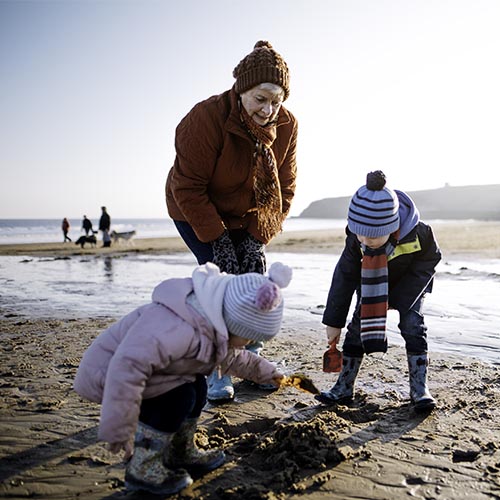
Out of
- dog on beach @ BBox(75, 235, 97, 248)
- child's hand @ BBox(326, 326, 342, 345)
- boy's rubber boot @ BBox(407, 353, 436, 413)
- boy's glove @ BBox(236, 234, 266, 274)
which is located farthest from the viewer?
dog on beach @ BBox(75, 235, 97, 248)

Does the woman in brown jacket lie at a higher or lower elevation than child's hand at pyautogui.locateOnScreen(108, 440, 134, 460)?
higher

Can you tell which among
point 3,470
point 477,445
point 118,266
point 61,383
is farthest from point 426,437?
point 118,266

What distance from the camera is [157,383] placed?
2.02 meters

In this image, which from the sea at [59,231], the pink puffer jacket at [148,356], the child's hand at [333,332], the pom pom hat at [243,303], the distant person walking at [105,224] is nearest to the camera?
the pink puffer jacket at [148,356]

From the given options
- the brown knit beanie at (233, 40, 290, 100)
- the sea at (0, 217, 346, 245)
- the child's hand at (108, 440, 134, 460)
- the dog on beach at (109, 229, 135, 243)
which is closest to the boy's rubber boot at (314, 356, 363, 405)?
the child's hand at (108, 440, 134, 460)

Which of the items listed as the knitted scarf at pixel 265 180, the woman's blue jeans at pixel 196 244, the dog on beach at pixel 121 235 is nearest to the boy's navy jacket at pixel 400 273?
the knitted scarf at pixel 265 180

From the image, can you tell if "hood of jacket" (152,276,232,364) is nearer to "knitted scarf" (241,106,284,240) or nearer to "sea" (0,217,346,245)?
"knitted scarf" (241,106,284,240)

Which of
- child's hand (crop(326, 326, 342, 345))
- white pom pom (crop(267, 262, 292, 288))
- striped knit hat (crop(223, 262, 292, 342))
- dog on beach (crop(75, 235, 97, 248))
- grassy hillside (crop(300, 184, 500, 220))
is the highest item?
grassy hillside (crop(300, 184, 500, 220))

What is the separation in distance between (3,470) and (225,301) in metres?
1.27

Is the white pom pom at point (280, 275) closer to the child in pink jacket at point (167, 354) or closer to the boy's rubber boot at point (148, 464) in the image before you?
the child in pink jacket at point (167, 354)

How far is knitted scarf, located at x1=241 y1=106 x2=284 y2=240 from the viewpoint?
3.16m

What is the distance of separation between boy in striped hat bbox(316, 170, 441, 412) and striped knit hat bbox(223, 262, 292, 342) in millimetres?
975

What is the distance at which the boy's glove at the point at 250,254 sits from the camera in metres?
3.50

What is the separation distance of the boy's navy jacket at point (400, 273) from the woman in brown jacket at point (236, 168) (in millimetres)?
627
